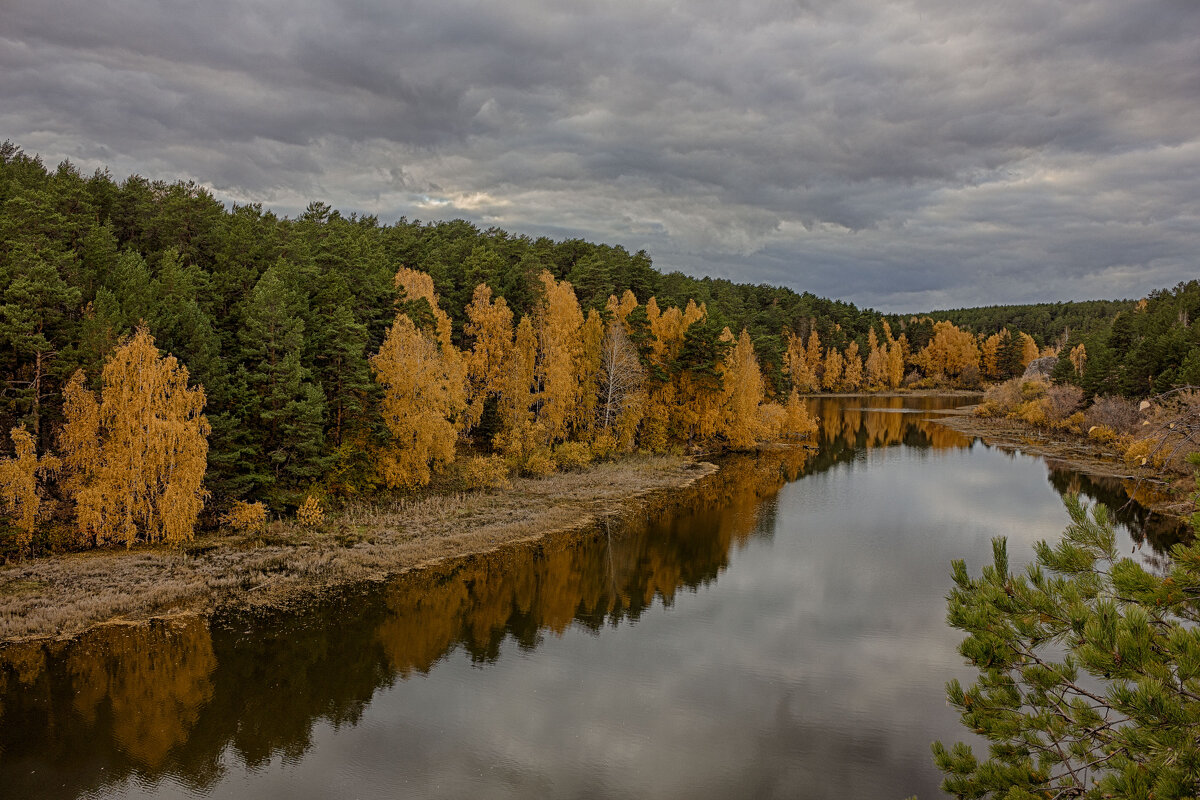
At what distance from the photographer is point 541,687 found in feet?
64.3

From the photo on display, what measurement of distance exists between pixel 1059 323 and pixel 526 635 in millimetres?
191282

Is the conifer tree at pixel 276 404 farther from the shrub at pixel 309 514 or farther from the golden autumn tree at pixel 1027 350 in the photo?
the golden autumn tree at pixel 1027 350

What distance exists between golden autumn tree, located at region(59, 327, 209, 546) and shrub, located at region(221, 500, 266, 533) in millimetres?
2349

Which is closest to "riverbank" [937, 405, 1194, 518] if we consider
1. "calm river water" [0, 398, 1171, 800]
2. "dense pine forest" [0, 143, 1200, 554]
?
"dense pine forest" [0, 143, 1200, 554]

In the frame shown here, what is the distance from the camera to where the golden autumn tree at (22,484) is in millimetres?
25922

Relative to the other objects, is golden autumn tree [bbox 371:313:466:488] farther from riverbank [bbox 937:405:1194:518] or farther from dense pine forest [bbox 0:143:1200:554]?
riverbank [bbox 937:405:1194:518]

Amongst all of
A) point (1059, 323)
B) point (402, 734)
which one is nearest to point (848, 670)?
point (402, 734)

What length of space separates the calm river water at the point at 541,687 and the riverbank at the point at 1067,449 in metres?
12.4

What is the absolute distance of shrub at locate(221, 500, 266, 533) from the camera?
31.4 meters

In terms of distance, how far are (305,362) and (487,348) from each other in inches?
591

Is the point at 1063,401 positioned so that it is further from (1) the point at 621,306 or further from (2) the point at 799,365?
(2) the point at 799,365

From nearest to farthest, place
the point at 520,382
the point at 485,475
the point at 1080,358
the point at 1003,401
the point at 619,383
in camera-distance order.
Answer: the point at 485,475
the point at 520,382
the point at 619,383
the point at 1003,401
the point at 1080,358

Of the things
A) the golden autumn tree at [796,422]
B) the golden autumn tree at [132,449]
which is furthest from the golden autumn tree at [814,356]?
the golden autumn tree at [132,449]

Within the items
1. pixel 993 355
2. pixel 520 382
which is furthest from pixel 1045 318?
pixel 520 382
